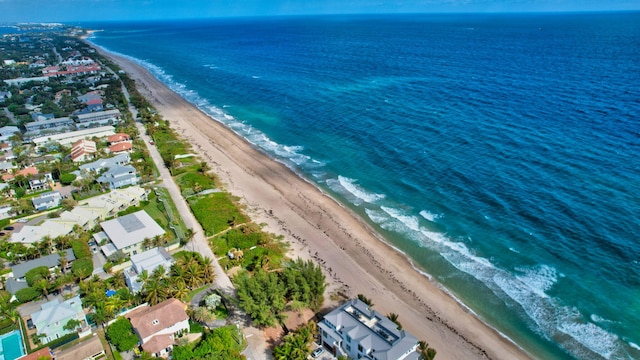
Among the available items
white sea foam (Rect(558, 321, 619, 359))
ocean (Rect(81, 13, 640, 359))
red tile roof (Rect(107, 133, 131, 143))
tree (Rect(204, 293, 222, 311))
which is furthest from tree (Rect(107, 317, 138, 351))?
red tile roof (Rect(107, 133, 131, 143))

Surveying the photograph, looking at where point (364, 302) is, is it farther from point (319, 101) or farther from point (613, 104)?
point (613, 104)

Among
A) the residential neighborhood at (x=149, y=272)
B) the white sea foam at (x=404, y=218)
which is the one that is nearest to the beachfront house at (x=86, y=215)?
the residential neighborhood at (x=149, y=272)

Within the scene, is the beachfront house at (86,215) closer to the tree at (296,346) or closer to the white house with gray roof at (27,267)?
the white house with gray roof at (27,267)

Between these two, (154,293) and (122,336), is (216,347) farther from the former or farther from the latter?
(154,293)

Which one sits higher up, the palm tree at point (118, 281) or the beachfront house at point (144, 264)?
the beachfront house at point (144, 264)

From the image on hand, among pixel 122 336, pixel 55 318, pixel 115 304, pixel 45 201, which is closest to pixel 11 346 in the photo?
pixel 55 318

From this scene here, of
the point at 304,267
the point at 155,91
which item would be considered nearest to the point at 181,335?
the point at 304,267
